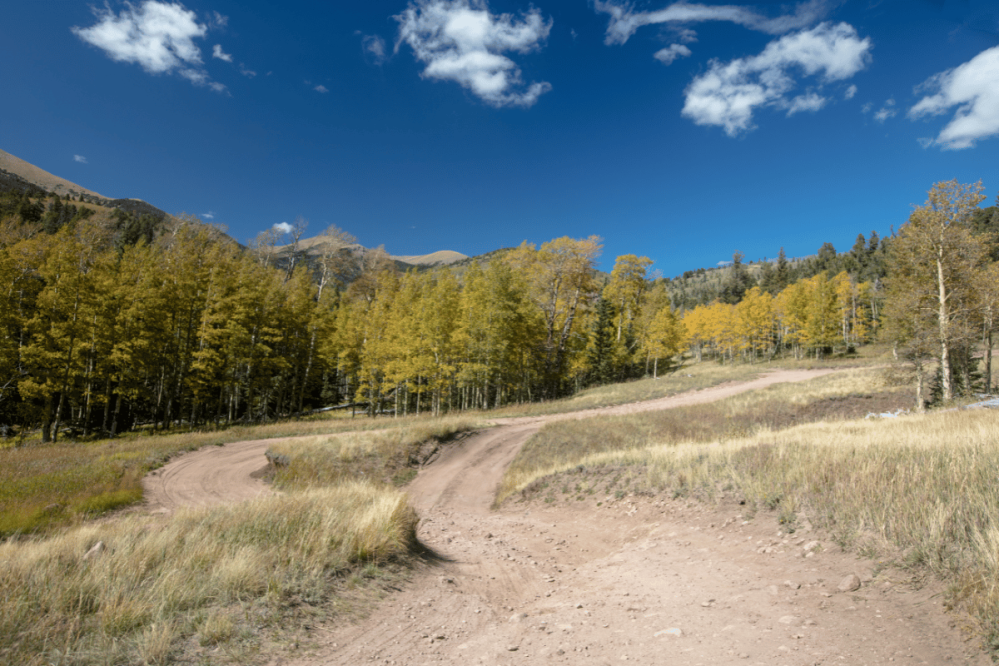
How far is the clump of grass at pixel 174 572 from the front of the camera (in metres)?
3.77

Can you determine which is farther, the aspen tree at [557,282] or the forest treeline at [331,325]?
the aspen tree at [557,282]

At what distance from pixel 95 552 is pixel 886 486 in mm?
10492

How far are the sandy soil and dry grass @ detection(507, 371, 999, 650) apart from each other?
32 centimetres

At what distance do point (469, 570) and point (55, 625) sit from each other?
4.95 m

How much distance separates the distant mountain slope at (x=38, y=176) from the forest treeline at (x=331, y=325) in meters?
160

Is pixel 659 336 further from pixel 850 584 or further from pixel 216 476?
pixel 850 584

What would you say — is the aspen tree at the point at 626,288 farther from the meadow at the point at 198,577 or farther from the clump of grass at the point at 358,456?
the meadow at the point at 198,577

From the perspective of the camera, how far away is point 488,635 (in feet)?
15.6

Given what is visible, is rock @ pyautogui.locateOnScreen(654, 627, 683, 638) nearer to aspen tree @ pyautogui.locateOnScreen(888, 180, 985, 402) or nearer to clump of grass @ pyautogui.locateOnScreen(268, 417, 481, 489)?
clump of grass @ pyautogui.locateOnScreen(268, 417, 481, 489)

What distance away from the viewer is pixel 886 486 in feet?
20.1

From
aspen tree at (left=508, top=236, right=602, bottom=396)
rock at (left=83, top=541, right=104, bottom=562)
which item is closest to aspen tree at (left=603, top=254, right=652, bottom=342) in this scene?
aspen tree at (left=508, top=236, right=602, bottom=396)

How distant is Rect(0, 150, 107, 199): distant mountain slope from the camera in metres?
153

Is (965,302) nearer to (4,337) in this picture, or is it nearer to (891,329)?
(891,329)

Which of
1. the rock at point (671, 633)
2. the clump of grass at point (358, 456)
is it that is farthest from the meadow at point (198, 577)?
the clump of grass at point (358, 456)
